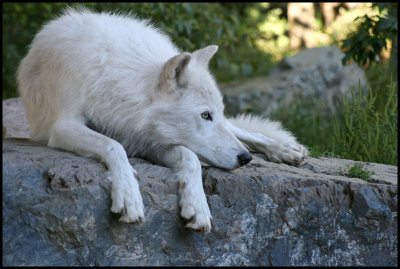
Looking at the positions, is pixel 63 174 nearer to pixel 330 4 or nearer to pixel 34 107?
pixel 34 107

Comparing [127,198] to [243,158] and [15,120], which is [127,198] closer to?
[243,158]

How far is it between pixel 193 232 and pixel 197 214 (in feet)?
0.66

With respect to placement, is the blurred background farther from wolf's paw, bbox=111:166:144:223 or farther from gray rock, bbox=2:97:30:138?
wolf's paw, bbox=111:166:144:223

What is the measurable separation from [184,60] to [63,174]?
1144 mm

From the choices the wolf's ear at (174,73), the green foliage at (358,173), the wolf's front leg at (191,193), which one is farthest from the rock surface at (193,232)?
the wolf's ear at (174,73)

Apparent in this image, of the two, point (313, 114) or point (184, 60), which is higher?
point (184, 60)

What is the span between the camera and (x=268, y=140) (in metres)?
4.44

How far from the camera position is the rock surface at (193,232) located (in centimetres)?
305

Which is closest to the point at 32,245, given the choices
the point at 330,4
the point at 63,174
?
the point at 63,174

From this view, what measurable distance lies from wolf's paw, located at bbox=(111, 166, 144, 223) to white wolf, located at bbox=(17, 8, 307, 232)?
4cm

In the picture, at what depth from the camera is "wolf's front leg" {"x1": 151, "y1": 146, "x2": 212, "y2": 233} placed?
3.15 m

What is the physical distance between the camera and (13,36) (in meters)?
10.1

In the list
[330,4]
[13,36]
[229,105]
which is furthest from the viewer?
[330,4]

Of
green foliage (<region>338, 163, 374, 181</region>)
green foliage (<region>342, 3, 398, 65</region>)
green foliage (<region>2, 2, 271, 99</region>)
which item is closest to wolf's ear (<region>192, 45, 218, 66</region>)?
green foliage (<region>338, 163, 374, 181</region>)
